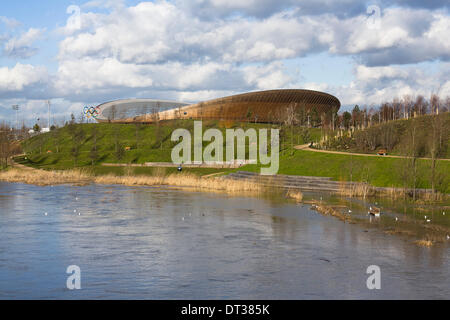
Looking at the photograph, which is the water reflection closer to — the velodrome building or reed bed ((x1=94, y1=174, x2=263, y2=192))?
reed bed ((x1=94, y1=174, x2=263, y2=192))

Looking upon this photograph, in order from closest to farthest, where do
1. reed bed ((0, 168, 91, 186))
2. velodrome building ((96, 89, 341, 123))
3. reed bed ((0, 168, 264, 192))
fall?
reed bed ((0, 168, 264, 192))
reed bed ((0, 168, 91, 186))
velodrome building ((96, 89, 341, 123))

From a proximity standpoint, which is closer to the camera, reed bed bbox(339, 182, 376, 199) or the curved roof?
reed bed bbox(339, 182, 376, 199)

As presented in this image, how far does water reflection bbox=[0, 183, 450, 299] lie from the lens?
1522 centimetres

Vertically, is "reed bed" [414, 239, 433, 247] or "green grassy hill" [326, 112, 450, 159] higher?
"green grassy hill" [326, 112, 450, 159]

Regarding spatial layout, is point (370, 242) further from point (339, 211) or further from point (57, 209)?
point (57, 209)

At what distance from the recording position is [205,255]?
1980 centimetres

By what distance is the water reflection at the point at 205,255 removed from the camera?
15.2m

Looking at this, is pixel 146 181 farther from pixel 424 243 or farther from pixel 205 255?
pixel 424 243

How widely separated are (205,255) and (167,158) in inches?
2439

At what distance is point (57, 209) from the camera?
33.1m

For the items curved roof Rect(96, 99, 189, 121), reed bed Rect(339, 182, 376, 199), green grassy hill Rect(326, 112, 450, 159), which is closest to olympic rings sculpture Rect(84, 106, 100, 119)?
curved roof Rect(96, 99, 189, 121)

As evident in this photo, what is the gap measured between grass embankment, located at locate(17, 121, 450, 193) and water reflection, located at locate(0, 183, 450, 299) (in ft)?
48.9

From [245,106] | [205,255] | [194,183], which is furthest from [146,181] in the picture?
[245,106]
